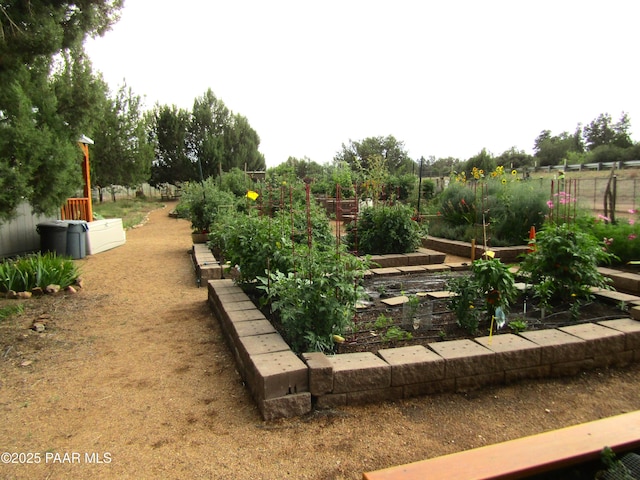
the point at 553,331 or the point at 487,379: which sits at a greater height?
the point at 553,331

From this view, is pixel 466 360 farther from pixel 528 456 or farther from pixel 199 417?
pixel 199 417

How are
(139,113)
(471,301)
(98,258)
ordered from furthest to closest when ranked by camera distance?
(139,113) < (98,258) < (471,301)

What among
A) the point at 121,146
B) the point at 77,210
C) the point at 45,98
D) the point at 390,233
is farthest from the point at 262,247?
the point at 121,146

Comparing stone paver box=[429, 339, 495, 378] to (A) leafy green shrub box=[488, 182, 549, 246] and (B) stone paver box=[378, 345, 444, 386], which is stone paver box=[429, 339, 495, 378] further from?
(A) leafy green shrub box=[488, 182, 549, 246]

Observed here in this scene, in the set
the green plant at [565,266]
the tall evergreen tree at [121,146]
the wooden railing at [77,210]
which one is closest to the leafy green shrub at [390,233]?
the green plant at [565,266]

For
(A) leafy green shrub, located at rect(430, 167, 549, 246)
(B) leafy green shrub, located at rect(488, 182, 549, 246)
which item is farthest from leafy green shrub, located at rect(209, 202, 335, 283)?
(B) leafy green shrub, located at rect(488, 182, 549, 246)

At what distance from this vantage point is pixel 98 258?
830cm

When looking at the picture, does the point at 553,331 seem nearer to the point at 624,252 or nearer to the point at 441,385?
the point at 441,385

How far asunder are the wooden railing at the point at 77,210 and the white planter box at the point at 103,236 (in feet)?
2.86

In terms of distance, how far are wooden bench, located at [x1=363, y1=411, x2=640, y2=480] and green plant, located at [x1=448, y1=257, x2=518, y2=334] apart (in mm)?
1377

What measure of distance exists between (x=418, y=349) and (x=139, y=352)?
2.21 m

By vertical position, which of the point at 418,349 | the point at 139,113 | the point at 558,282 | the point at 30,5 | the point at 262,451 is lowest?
the point at 262,451

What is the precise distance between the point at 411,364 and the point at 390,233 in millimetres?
4031

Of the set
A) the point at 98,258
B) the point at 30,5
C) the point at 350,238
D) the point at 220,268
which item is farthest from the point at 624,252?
the point at 98,258
